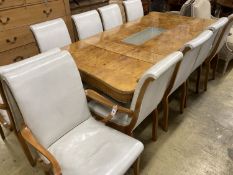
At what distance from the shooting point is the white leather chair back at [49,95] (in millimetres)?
1114

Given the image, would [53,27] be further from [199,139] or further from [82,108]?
[199,139]

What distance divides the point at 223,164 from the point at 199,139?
0.28 metres

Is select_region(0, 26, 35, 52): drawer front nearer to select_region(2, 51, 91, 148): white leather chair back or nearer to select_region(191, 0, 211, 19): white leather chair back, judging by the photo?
select_region(2, 51, 91, 148): white leather chair back

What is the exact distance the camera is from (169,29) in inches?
90.9

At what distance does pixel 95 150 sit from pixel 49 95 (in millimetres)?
405

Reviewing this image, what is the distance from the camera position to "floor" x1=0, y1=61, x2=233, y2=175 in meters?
1.62

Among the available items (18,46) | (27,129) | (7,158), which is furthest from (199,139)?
(18,46)

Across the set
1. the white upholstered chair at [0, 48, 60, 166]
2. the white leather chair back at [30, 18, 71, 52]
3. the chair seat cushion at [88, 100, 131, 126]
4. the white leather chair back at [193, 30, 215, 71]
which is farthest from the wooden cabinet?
the white leather chair back at [193, 30, 215, 71]

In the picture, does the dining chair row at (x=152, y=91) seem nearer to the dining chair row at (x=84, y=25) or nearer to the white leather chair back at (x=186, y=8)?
the dining chair row at (x=84, y=25)

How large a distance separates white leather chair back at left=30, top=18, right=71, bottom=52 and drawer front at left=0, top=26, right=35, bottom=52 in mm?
871

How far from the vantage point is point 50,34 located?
203 centimetres

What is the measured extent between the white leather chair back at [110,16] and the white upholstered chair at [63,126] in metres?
1.34

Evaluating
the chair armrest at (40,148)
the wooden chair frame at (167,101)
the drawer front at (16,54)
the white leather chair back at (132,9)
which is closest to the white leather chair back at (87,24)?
the white leather chair back at (132,9)

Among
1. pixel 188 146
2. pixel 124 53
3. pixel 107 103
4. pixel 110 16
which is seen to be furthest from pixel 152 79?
pixel 110 16
